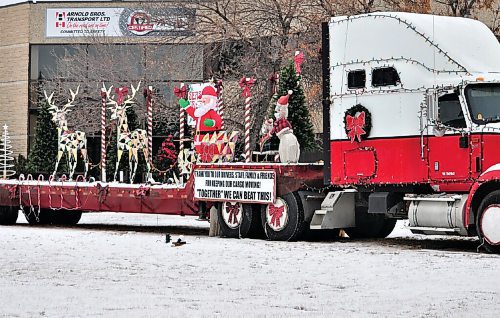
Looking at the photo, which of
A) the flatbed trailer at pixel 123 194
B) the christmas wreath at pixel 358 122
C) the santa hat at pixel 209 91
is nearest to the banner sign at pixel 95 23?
the flatbed trailer at pixel 123 194

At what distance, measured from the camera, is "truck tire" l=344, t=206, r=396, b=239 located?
64.3ft

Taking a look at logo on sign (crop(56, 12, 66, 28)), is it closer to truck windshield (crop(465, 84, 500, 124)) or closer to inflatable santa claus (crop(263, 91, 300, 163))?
inflatable santa claus (crop(263, 91, 300, 163))

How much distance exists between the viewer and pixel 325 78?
61.4ft

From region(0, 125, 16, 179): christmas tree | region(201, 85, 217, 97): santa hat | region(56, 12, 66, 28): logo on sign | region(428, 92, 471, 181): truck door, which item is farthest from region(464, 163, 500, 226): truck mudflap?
region(56, 12, 66, 28): logo on sign

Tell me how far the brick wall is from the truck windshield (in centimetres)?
3892

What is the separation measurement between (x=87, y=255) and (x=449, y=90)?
6404 mm

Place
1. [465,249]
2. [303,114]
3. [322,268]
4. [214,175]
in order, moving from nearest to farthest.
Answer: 1. [322,268]
2. [465,249]
3. [214,175]
4. [303,114]

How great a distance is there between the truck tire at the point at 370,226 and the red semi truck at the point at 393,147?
3 centimetres

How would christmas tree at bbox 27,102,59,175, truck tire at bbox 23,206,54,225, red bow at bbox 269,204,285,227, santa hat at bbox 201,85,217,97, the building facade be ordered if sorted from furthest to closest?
christmas tree at bbox 27,102,59,175 → the building facade → truck tire at bbox 23,206,54,225 → santa hat at bbox 201,85,217,97 → red bow at bbox 269,204,285,227

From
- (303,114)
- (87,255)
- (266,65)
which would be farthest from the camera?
(303,114)

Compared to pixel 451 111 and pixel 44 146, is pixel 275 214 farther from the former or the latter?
pixel 44 146

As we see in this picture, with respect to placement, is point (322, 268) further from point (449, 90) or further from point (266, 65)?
point (266, 65)

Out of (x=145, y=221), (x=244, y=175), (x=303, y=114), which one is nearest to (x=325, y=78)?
(x=244, y=175)

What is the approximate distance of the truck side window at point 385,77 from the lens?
57.5ft
